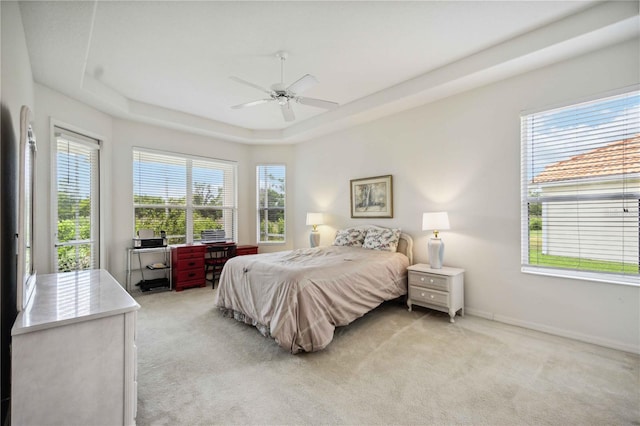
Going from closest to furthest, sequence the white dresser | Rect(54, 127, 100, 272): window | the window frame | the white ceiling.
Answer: the white dresser < the white ceiling < the window frame < Rect(54, 127, 100, 272): window

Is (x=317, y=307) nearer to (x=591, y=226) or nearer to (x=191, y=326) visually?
(x=191, y=326)

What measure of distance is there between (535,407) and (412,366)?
32.3 inches

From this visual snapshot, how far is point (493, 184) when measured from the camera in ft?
11.3

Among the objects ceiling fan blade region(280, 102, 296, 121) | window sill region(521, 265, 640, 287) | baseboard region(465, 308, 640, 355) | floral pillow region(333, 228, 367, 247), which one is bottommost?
baseboard region(465, 308, 640, 355)

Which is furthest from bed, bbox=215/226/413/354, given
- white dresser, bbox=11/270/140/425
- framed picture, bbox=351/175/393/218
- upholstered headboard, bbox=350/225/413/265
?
white dresser, bbox=11/270/140/425

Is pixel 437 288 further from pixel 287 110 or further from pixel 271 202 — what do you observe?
pixel 271 202

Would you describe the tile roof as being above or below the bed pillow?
above

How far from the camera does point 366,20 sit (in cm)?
257

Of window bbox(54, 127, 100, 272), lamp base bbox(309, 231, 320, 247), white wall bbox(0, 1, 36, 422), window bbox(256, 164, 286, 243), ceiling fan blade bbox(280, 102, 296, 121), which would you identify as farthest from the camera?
window bbox(256, 164, 286, 243)

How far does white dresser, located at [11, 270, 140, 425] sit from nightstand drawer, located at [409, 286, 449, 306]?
3.07m

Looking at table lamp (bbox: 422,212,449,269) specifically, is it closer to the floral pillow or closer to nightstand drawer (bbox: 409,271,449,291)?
nightstand drawer (bbox: 409,271,449,291)

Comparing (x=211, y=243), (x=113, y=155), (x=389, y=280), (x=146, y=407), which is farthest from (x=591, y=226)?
(x=113, y=155)

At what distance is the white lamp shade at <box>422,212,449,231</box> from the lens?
11.7 ft

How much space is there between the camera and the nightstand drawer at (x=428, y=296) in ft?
11.1
